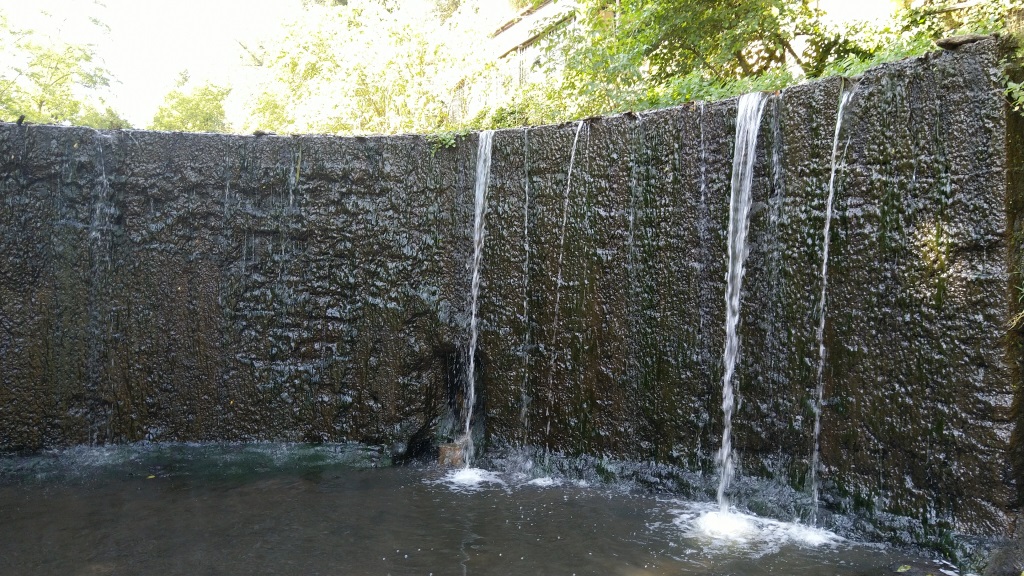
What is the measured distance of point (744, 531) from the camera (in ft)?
14.0

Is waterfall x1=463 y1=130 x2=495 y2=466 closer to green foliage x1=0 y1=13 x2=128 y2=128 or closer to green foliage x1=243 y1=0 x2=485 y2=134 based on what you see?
green foliage x1=243 y1=0 x2=485 y2=134

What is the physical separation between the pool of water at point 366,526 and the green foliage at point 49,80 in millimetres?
10505

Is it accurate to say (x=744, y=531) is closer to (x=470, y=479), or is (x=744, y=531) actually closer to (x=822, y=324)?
(x=822, y=324)

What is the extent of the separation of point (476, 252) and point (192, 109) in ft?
55.7

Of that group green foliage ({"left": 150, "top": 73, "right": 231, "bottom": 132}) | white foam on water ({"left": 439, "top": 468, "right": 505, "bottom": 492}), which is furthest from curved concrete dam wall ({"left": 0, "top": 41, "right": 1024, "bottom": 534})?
green foliage ({"left": 150, "top": 73, "right": 231, "bottom": 132})

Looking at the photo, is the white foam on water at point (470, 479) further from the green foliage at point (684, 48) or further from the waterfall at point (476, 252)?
the green foliage at point (684, 48)

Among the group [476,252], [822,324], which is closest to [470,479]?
[476,252]

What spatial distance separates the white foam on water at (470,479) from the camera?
5.30 metres

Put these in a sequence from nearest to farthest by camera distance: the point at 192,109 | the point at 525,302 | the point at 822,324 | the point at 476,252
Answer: the point at 822,324
the point at 525,302
the point at 476,252
the point at 192,109

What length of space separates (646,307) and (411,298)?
6.96ft

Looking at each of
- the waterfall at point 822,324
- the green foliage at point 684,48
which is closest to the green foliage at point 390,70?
the green foliage at point 684,48

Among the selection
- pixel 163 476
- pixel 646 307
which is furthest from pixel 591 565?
pixel 163 476

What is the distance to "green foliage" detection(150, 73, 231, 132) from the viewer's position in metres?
19.6

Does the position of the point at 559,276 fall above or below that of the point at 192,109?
below
